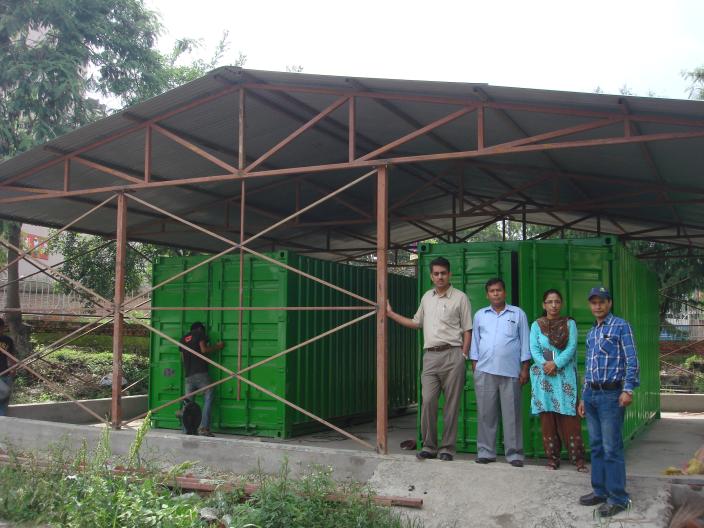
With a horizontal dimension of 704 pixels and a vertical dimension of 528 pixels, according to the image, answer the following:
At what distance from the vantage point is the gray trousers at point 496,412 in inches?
268

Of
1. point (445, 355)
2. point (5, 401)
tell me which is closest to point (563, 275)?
point (445, 355)

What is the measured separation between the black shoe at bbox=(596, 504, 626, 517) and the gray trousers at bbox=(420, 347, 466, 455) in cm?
168

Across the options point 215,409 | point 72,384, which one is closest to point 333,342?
point 215,409

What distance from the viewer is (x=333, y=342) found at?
10.7 m

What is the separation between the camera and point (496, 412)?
696 cm

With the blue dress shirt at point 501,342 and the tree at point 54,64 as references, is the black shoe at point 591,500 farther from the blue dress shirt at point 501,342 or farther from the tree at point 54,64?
the tree at point 54,64

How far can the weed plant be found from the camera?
5.94m

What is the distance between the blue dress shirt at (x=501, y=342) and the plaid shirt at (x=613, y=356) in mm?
1021

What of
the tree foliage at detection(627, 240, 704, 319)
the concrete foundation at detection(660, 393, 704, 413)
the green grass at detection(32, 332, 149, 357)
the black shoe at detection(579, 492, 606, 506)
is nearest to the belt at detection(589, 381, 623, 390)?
the black shoe at detection(579, 492, 606, 506)

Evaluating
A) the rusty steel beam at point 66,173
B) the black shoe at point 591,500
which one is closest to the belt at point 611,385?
the black shoe at point 591,500

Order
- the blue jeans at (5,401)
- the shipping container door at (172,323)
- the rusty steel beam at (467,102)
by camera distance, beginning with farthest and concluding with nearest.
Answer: the shipping container door at (172,323) → the blue jeans at (5,401) → the rusty steel beam at (467,102)

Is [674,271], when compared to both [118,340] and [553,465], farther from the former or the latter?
[118,340]

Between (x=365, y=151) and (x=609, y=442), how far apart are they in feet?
20.5

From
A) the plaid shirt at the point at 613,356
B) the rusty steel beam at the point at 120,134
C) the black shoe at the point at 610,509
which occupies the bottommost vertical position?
the black shoe at the point at 610,509
